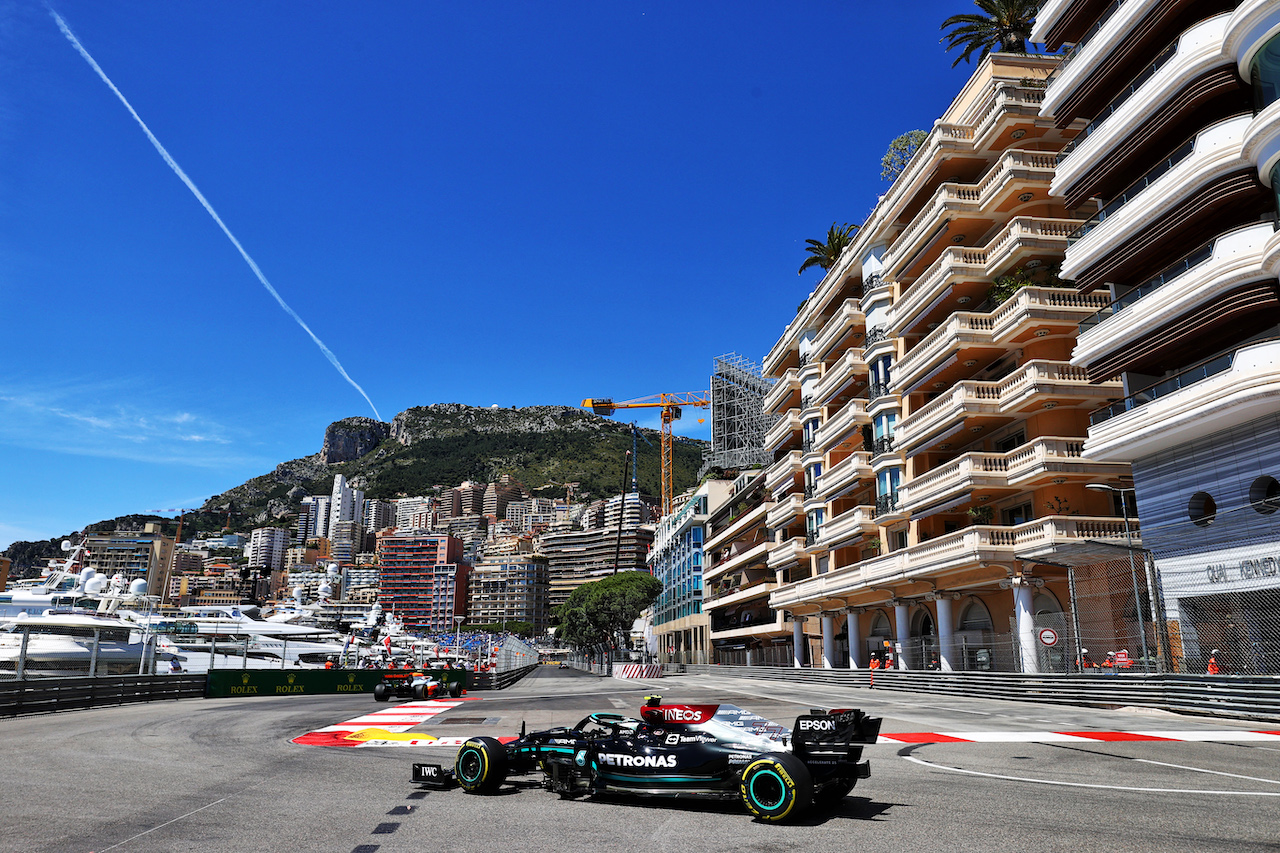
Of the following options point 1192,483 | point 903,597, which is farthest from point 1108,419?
point 903,597

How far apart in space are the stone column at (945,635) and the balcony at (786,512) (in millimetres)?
19919

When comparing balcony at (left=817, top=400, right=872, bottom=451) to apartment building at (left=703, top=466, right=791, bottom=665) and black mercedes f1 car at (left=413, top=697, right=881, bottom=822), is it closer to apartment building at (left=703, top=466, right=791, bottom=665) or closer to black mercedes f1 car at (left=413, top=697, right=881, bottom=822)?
apartment building at (left=703, top=466, right=791, bottom=665)

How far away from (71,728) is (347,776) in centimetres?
1181

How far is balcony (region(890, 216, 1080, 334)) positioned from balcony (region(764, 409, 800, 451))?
16.6 meters

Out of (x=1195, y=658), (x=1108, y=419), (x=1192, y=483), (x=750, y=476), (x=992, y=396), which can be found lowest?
(x=1195, y=658)

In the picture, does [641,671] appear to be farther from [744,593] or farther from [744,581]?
[744,581]

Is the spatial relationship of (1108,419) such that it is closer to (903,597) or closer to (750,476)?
(903,597)

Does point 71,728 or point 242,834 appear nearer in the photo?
point 242,834

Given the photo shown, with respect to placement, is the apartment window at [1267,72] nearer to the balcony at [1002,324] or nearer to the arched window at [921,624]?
the balcony at [1002,324]

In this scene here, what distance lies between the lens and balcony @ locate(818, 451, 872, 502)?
45500 millimetres

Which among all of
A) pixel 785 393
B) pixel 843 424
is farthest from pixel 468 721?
pixel 785 393

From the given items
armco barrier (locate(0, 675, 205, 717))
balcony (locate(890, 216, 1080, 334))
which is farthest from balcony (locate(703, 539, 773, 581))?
armco barrier (locate(0, 675, 205, 717))

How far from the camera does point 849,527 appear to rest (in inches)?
1829

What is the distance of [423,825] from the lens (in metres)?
8.57
